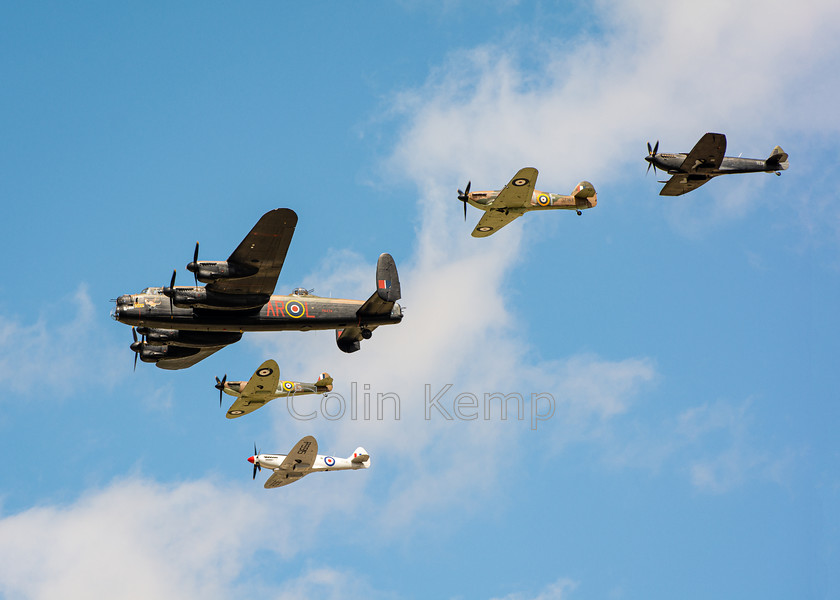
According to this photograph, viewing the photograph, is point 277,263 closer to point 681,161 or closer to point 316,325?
point 316,325

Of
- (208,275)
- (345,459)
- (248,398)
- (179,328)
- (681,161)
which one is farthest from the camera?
(345,459)

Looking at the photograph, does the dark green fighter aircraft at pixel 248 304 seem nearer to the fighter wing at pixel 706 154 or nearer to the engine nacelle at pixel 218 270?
the engine nacelle at pixel 218 270

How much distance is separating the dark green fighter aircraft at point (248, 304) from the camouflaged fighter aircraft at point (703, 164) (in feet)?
63.3

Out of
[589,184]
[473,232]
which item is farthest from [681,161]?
[473,232]

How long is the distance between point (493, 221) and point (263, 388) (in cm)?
1668

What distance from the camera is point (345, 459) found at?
55875mm

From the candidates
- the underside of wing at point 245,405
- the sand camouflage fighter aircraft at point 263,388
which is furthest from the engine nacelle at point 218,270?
the underside of wing at point 245,405

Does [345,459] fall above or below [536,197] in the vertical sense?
below

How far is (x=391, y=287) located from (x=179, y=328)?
970 centimetres

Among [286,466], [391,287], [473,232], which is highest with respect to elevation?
[473,232]

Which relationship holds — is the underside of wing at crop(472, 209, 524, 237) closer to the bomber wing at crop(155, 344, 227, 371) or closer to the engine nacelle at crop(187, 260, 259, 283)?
Result: the bomber wing at crop(155, 344, 227, 371)

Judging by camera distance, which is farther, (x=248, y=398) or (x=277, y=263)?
(x=248, y=398)

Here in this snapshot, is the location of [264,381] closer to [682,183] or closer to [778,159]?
[682,183]

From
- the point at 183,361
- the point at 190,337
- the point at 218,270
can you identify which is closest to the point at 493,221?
the point at 190,337
